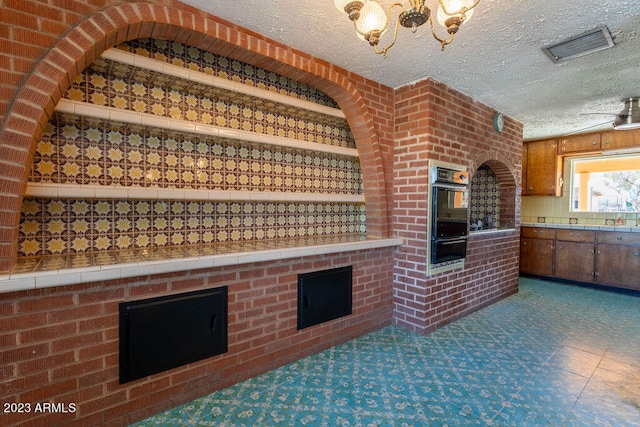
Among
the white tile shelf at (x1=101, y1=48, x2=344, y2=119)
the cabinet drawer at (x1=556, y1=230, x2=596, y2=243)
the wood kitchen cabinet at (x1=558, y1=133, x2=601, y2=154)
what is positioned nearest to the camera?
the white tile shelf at (x1=101, y1=48, x2=344, y2=119)

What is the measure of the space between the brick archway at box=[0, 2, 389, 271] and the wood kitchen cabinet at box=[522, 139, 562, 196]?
472 cm

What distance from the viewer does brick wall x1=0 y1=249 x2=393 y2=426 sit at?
1.54 meters

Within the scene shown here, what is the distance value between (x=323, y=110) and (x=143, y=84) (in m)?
1.45

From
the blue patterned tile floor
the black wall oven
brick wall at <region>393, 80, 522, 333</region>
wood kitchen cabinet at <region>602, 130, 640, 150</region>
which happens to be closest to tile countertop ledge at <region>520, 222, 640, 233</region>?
wood kitchen cabinet at <region>602, 130, 640, 150</region>

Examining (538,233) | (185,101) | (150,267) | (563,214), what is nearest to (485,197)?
(538,233)

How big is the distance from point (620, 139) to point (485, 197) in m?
2.23

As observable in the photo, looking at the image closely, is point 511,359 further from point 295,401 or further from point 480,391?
point 295,401

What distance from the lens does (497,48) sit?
2430mm

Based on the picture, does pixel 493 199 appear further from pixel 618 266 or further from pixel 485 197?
pixel 618 266

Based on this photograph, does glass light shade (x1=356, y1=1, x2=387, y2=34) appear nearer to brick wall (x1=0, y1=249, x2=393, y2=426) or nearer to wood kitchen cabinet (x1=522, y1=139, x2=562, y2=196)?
brick wall (x1=0, y1=249, x2=393, y2=426)

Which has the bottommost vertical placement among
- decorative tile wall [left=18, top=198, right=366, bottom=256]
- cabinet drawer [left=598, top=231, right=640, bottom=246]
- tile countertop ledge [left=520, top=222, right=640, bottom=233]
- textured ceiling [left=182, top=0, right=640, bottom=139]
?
cabinet drawer [left=598, top=231, right=640, bottom=246]

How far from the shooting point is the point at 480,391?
2.14m

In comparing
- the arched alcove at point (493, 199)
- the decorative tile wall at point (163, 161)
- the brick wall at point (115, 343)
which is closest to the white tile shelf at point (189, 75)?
the decorative tile wall at point (163, 161)

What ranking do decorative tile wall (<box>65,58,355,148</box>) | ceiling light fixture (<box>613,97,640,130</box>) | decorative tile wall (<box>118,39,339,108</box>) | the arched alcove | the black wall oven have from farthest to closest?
1. the arched alcove
2. ceiling light fixture (<box>613,97,640,130</box>)
3. the black wall oven
4. decorative tile wall (<box>118,39,339,108</box>)
5. decorative tile wall (<box>65,58,355,148</box>)
